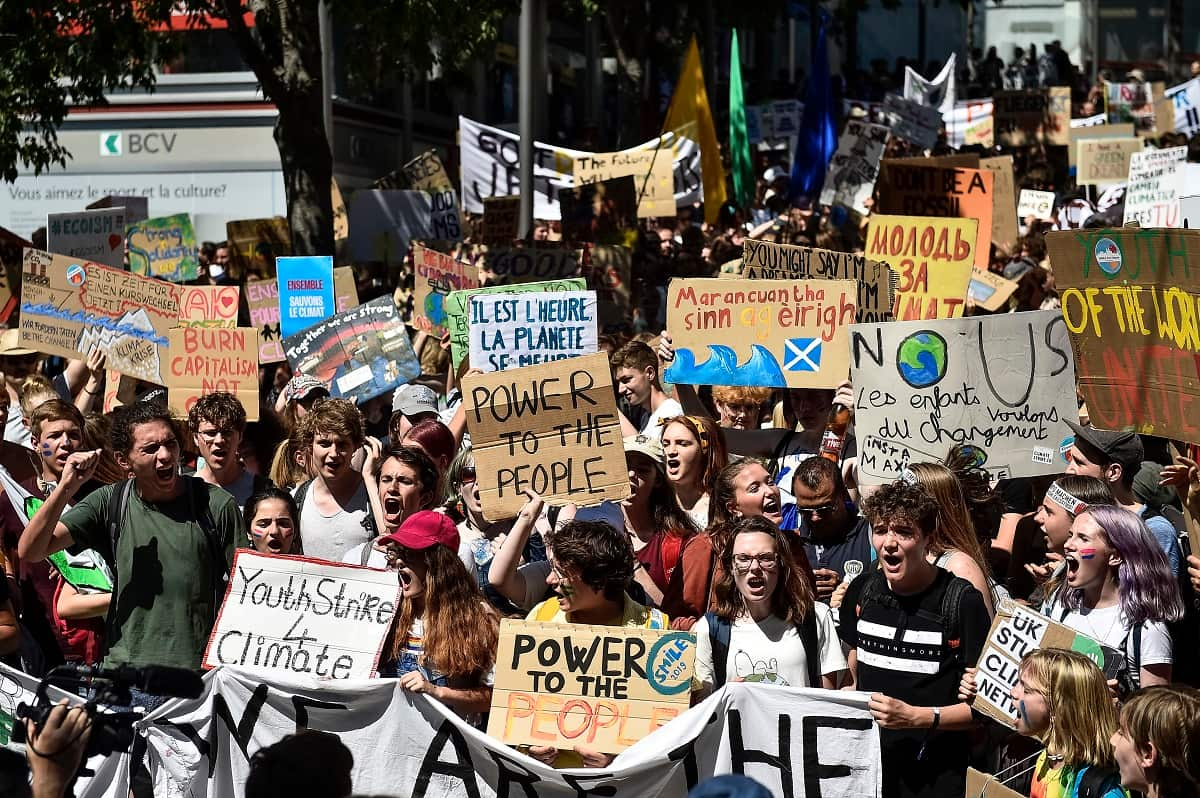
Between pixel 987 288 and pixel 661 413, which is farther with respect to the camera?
pixel 987 288

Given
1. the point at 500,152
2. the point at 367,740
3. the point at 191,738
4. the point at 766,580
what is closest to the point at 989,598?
the point at 766,580

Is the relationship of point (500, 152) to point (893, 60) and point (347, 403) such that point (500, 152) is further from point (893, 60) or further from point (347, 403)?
point (893, 60)

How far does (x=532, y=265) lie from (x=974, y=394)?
18.0 feet

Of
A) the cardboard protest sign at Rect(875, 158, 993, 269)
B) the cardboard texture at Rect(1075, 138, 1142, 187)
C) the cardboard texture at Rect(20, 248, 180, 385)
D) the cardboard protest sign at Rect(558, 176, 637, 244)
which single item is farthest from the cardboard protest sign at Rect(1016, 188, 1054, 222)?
the cardboard texture at Rect(20, 248, 180, 385)

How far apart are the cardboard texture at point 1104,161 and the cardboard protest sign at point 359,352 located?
10.4 meters

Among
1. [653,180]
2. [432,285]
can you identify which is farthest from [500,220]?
[432,285]

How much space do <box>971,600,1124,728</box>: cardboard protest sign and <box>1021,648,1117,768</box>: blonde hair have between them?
0.16 meters

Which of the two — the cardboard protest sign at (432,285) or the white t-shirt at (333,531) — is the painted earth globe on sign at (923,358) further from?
the cardboard protest sign at (432,285)

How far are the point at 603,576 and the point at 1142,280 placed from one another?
7.69 ft

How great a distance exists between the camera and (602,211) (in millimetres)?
14344

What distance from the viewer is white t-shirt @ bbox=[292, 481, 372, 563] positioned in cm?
652

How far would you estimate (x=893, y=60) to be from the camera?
57.2m

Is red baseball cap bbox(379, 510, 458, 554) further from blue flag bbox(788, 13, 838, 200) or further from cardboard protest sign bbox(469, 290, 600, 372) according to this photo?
blue flag bbox(788, 13, 838, 200)

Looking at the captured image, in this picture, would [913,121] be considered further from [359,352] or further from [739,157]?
[359,352]
